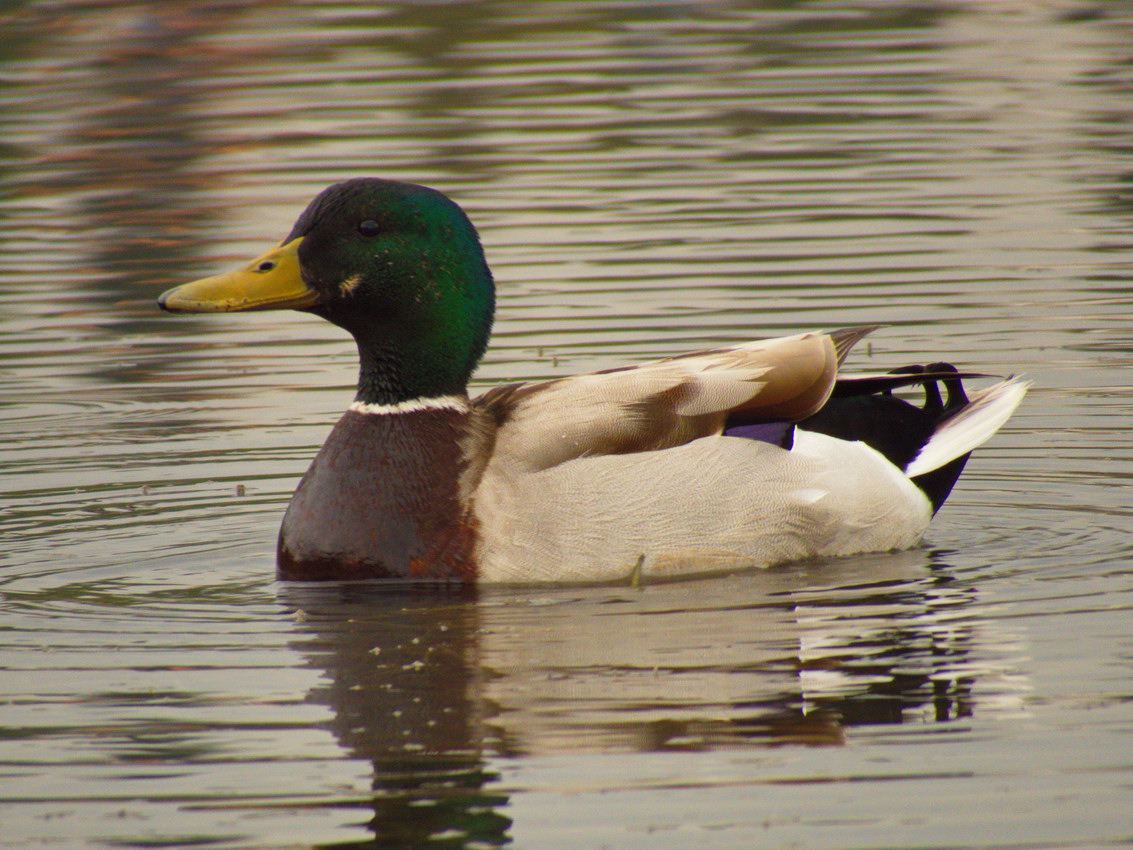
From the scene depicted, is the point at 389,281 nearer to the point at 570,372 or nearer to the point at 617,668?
the point at 617,668

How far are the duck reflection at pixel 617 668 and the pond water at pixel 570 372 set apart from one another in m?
0.02

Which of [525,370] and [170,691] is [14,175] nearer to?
[525,370]

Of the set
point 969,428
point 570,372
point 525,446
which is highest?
point 525,446

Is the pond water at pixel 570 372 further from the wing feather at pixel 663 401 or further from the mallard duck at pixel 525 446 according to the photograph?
the wing feather at pixel 663 401

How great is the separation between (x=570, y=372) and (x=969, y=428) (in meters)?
2.67

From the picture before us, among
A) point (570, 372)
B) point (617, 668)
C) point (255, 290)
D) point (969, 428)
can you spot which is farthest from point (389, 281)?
point (570, 372)

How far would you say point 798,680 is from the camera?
18.7 ft

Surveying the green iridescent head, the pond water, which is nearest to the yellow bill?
the green iridescent head

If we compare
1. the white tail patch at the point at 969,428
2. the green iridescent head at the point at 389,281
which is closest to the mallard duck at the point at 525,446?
the green iridescent head at the point at 389,281

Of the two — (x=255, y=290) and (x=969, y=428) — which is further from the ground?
(x=255, y=290)

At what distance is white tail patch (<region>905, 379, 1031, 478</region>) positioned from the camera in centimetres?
764

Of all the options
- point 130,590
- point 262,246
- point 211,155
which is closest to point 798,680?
point 130,590

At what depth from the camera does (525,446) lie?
707 centimetres

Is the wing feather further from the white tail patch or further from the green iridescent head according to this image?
the white tail patch
